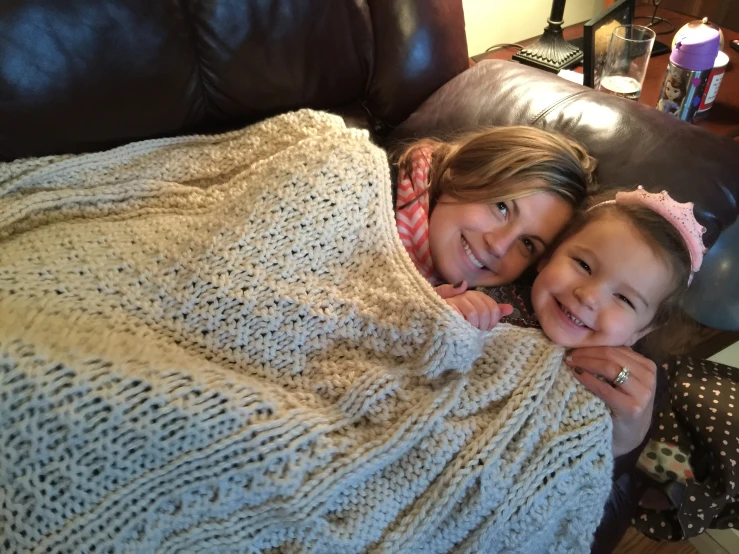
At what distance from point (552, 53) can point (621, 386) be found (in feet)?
4.08

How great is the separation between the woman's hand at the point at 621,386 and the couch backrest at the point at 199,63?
738 mm

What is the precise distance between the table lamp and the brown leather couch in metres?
0.47

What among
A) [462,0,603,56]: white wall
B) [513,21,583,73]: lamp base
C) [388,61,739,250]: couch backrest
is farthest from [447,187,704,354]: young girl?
[462,0,603,56]: white wall

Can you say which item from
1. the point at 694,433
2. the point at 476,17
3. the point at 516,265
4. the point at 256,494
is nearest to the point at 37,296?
the point at 256,494

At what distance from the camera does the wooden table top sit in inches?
60.6

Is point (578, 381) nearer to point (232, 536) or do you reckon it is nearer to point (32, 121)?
point (232, 536)

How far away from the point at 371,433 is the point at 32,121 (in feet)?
2.54

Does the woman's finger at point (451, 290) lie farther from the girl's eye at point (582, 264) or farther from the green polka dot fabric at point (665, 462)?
the green polka dot fabric at point (665, 462)

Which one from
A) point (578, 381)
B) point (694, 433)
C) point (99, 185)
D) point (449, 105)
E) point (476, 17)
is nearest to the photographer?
point (578, 381)

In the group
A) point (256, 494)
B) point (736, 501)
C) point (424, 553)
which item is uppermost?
point (256, 494)

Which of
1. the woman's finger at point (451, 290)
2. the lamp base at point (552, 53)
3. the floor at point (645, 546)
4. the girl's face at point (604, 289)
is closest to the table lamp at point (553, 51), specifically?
the lamp base at point (552, 53)

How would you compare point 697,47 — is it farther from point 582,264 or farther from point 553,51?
point 582,264

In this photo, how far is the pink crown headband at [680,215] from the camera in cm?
95

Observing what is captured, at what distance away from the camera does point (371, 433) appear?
82 cm
